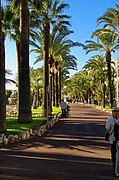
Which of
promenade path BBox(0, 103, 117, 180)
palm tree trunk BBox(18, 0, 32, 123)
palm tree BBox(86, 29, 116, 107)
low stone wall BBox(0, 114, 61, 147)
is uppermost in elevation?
palm tree BBox(86, 29, 116, 107)

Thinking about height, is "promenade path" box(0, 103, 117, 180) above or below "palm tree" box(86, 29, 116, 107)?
below

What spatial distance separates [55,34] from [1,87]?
2464 centimetres

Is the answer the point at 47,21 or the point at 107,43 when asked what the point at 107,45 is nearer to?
the point at 107,43

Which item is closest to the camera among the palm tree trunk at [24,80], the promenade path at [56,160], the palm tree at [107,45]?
the promenade path at [56,160]

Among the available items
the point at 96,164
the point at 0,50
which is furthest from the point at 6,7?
the point at 96,164

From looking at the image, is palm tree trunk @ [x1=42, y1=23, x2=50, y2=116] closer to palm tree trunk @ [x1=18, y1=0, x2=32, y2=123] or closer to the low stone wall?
palm tree trunk @ [x1=18, y1=0, x2=32, y2=123]

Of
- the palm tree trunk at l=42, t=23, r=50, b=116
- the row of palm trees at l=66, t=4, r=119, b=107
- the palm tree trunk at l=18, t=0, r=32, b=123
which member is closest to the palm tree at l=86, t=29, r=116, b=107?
the row of palm trees at l=66, t=4, r=119, b=107

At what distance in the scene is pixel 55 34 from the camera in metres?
39.7

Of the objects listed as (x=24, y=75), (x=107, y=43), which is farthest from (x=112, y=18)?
(x=24, y=75)

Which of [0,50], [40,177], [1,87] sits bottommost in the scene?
[40,177]

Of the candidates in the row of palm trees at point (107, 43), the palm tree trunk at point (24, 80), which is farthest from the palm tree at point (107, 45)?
the palm tree trunk at point (24, 80)

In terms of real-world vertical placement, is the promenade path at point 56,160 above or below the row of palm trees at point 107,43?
below

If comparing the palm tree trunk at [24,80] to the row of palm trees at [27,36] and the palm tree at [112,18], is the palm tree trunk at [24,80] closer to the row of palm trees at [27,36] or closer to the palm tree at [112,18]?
the row of palm trees at [27,36]

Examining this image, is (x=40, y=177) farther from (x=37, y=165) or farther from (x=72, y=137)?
(x=72, y=137)
